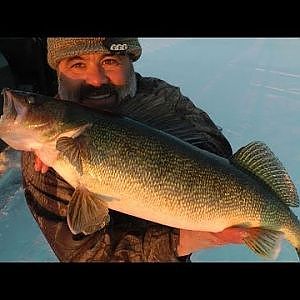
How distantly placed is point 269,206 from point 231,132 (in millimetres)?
6507

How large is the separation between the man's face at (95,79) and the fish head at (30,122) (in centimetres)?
29

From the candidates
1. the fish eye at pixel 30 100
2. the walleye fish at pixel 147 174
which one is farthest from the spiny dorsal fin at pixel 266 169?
the fish eye at pixel 30 100

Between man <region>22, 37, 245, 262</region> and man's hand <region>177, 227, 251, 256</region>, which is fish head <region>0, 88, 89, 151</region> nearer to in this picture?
man <region>22, 37, 245, 262</region>

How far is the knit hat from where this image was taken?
256 centimetres

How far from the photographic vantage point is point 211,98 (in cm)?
1000

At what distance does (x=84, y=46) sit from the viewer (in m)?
2.56

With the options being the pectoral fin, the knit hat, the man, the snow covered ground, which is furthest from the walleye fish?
the snow covered ground

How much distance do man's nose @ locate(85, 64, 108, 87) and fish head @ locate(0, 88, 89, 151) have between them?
0.32 metres

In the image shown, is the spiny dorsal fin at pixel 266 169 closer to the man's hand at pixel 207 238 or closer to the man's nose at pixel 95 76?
the man's hand at pixel 207 238

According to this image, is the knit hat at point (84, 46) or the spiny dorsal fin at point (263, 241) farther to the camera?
the knit hat at point (84, 46)

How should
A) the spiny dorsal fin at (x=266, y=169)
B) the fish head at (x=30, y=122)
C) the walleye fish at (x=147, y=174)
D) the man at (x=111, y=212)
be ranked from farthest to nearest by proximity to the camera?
the man at (x=111, y=212) → the spiny dorsal fin at (x=266, y=169) → the fish head at (x=30, y=122) → the walleye fish at (x=147, y=174)

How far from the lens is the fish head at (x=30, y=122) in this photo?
2227mm

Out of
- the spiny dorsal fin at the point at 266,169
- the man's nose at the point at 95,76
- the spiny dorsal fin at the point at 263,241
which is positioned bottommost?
the spiny dorsal fin at the point at 263,241

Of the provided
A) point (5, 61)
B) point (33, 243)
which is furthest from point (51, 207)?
point (33, 243)
